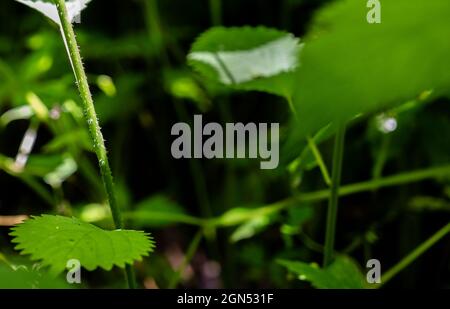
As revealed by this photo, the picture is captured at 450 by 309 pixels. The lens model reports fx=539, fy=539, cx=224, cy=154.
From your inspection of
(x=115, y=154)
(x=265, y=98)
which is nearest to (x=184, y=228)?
(x=115, y=154)

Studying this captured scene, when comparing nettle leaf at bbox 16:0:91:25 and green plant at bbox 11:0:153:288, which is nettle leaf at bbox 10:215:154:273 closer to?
green plant at bbox 11:0:153:288

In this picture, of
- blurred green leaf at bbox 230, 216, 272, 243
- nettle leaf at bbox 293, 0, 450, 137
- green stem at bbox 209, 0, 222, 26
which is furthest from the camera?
green stem at bbox 209, 0, 222, 26

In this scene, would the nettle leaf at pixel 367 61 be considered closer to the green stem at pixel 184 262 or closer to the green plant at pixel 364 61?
the green plant at pixel 364 61

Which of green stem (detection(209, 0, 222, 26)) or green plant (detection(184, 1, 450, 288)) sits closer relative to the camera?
green plant (detection(184, 1, 450, 288))

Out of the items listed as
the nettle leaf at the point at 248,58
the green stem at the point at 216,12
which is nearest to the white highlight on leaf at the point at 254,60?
A: the nettle leaf at the point at 248,58

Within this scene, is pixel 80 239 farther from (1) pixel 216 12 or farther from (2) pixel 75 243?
(1) pixel 216 12

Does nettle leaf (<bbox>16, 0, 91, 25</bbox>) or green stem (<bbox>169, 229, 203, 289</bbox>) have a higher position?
nettle leaf (<bbox>16, 0, 91, 25</bbox>)

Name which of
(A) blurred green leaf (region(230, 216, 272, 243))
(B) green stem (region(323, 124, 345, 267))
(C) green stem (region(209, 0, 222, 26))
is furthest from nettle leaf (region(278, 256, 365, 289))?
(C) green stem (region(209, 0, 222, 26))
